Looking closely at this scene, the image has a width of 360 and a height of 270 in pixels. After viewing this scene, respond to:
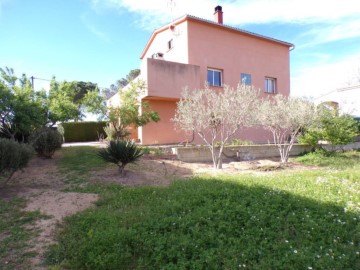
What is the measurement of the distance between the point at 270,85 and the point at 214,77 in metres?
5.45

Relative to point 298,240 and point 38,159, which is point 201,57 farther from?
point 298,240

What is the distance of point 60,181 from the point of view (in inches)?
318

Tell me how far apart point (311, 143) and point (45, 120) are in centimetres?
1372

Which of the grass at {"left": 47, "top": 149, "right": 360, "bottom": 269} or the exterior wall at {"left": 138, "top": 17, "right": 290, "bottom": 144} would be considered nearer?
the grass at {"left": 47, "top": 149, "right": 360, "bottom": 269}

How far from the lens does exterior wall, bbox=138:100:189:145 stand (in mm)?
15844

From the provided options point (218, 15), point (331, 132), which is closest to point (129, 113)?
point (218, 15)

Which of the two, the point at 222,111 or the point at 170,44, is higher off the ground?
the point at 170,44

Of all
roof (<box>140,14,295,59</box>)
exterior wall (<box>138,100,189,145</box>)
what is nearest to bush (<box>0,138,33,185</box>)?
exterior wall (<box>138,100,189,145</box>)

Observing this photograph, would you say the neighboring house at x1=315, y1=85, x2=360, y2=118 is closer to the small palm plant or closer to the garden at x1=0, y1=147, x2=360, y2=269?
the garden at x1=0, y1=147, x2=360, y2=269

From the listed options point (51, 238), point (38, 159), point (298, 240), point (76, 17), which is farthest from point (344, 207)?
point (76, 17)

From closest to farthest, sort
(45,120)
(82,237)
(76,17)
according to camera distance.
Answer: (82,237)
(45,120)
(76,17)

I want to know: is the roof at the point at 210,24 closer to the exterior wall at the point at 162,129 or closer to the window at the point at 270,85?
the window at the point at 270,85

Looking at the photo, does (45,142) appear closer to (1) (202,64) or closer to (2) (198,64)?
(2) (198,64)

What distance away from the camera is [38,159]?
1162cm
